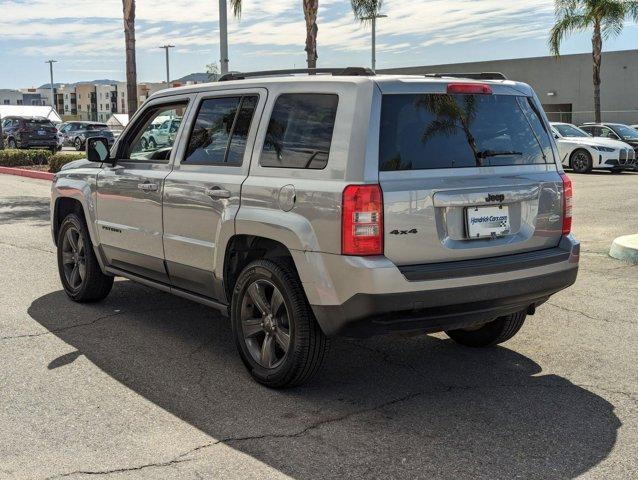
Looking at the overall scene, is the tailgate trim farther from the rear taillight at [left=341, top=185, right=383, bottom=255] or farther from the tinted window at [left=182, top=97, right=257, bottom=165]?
the tinted window at [left=182, top=97, right=257, bottom=165]

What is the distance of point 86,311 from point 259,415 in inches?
117

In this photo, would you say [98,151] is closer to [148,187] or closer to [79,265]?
[148,187]

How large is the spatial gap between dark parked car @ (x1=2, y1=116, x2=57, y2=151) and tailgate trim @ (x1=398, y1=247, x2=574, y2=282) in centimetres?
3442

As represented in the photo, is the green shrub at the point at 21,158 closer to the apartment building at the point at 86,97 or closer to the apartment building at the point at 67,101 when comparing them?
the apartment building at the point at 86,97

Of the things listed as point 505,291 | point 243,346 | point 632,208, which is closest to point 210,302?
point 243,346

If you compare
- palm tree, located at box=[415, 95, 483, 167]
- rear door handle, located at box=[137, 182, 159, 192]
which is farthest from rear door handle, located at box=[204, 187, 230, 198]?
palm tree, located at box=[415, 95, 483, 167]

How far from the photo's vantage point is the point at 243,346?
5.02m

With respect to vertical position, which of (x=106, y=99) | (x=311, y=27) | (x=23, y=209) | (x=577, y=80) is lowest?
(x=23, y=209)

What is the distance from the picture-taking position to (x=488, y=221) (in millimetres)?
4527

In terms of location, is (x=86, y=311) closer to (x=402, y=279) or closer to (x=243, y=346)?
(x=243, y=346)

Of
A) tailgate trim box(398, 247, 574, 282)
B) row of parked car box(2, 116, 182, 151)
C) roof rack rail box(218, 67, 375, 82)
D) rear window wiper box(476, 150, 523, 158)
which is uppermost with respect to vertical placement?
row of parked car box(2, 116, 182, 151)

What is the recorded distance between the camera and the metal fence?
42781 mm

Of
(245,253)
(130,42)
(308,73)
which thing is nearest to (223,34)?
(130,42)

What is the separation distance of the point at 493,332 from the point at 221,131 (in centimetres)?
238
